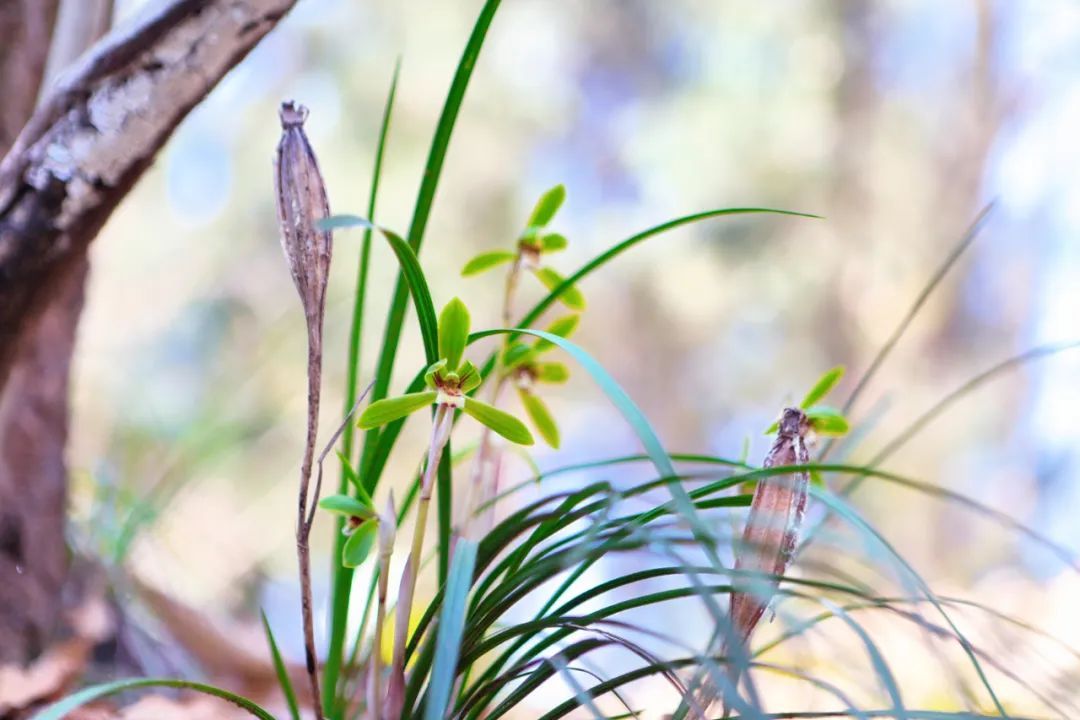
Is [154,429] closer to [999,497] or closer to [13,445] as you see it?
[13,445]

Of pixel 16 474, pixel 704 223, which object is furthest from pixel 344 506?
pixel 704 223

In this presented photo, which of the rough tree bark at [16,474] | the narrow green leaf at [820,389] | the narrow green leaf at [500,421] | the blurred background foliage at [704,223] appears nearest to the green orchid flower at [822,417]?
the narrow green leaf at [820,389]

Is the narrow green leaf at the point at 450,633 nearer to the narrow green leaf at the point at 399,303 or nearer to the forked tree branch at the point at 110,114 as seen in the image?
the narrow green leaf at the point at 399,303

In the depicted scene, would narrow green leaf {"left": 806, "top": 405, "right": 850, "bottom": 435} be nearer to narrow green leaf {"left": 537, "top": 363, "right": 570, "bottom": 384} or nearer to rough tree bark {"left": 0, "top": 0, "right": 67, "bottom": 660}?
narrow green leaf {"left": 537, "top": 363, "right": 570, "bottom": 384}

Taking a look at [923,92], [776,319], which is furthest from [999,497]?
[923,92]

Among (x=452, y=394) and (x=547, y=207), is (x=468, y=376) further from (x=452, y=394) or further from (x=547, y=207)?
(x=547, y=207)
